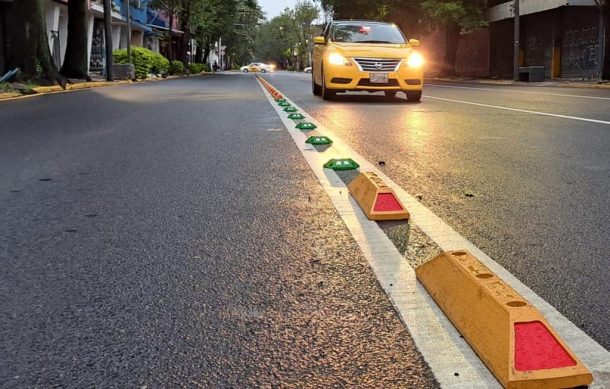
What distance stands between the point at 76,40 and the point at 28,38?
21.8 feet

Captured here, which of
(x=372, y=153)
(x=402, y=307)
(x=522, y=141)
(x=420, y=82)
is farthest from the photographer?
(x=420, y=82)

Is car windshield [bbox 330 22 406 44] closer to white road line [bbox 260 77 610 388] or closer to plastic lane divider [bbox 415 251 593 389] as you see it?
white road line [bbox 260 77 610 388]

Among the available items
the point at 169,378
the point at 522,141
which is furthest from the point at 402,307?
the point at 522,141

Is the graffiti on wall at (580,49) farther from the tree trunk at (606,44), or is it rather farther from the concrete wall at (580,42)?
the tree trunk at (606,44)

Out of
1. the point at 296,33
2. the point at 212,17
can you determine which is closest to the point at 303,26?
the point at 296,33

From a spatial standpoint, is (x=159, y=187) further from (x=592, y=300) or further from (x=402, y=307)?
(x=592, y=300)

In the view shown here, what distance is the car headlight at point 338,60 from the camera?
1366 centimetres

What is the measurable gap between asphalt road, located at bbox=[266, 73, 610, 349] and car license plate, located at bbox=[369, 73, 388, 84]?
9.14 feet

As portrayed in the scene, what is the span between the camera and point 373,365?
2.07 m

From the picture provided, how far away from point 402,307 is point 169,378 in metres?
0.90

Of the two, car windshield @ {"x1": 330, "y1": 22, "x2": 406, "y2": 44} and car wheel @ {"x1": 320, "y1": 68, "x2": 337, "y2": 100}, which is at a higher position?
car windshield @ {"x1": 330, "y1": 22, "x2": 406, "y2": 44}

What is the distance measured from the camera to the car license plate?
13610 mm

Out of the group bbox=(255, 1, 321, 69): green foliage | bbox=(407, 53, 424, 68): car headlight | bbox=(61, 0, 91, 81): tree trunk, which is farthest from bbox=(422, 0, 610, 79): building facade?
bbox=(255, 1, 321, 69): green foliage

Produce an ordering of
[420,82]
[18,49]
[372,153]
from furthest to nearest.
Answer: [18,49] → [420,82] → [372,153]
